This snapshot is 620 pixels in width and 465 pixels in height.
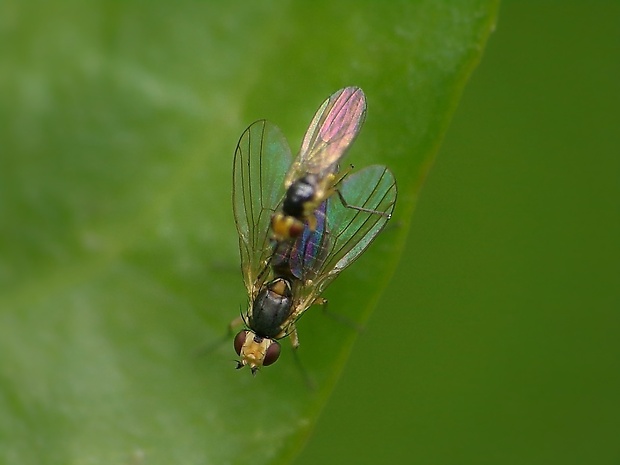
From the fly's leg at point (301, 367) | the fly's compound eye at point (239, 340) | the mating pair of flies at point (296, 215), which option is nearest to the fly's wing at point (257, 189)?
the mating pair of flies at point (296, 215)

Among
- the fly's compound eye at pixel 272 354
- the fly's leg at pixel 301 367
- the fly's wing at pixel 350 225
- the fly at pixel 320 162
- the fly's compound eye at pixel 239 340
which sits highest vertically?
the fly at pixel 320 162

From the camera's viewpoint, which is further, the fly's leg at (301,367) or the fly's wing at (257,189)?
the fly's wing at (257,189)

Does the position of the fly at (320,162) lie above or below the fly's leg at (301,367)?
above

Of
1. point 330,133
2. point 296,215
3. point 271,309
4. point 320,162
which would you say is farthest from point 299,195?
point 271,309

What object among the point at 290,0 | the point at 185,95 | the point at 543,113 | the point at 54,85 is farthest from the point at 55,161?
the point at 543,113

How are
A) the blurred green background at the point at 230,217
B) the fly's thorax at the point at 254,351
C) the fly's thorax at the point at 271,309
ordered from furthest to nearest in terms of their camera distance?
1. the fly's thorax at the point at 271,309
2. the fly's thorax at the point at 254,351
3. the blurred green background at the point at 230,217

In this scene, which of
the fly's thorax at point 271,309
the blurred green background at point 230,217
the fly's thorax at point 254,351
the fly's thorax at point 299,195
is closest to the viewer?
the blurred green background at point 230,217

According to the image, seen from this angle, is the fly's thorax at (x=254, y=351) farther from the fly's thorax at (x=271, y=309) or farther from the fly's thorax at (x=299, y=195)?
the fly's thorax at (x=299, y=195)

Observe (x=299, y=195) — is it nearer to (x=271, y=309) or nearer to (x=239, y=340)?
(x=271, y=309)
